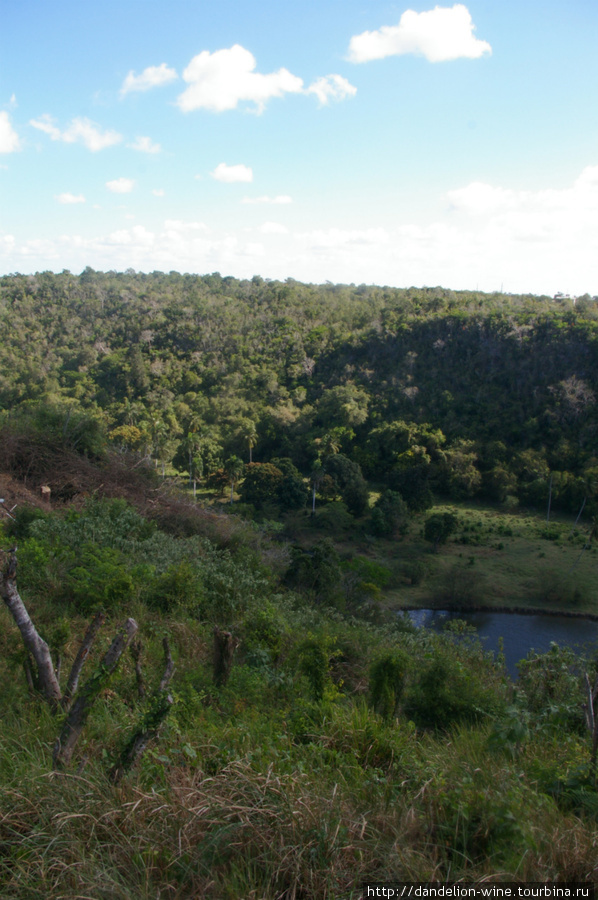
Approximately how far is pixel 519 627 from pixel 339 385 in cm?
3380

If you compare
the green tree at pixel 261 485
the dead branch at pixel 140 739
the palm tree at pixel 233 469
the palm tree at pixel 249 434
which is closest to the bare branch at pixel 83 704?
the dead branch at pixel 140 739

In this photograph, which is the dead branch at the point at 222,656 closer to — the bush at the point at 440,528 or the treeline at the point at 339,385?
the treeline at the point at 339,385

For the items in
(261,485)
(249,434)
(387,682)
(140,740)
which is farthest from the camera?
(249,434)

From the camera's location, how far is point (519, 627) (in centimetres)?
2223

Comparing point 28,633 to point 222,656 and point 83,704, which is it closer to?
point 83,704

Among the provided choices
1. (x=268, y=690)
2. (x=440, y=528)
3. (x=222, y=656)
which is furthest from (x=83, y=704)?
(x=440, y=528)

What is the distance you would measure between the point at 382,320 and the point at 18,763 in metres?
59.8

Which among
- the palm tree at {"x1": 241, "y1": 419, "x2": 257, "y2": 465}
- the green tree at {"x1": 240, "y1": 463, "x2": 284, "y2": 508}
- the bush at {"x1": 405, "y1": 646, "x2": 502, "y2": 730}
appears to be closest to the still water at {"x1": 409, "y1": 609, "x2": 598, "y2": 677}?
the green tree at {"x1": 240, "y1": 463, "x2": 284, "y2": 508}

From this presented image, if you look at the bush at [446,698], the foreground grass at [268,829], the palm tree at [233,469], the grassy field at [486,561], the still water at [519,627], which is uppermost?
the foreground grass at [268,829]

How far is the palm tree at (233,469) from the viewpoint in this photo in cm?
3494

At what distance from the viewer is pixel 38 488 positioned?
11.6 meters

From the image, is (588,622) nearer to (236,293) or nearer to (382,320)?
(382,320)

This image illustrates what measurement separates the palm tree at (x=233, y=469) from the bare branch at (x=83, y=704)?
3209 centimetres

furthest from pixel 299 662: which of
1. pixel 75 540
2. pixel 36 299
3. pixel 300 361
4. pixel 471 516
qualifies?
pixel 36 299
